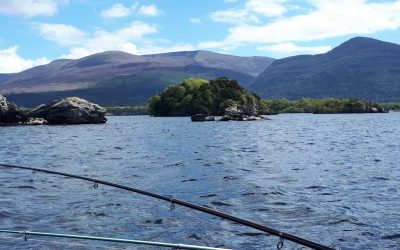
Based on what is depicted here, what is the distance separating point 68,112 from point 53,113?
5.43 meters

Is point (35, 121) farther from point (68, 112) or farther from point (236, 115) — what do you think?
point (236, 115)

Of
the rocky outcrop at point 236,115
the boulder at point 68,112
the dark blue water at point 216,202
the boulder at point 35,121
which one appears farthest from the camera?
the rocky outcrop at point 236,115

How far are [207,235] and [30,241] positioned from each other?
5724mm

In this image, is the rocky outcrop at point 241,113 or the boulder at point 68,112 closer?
the boulder at point 68,112

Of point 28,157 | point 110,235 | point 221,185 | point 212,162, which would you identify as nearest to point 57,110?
point 28,157

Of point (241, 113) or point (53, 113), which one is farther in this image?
point (241, 113)

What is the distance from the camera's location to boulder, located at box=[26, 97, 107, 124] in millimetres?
138750

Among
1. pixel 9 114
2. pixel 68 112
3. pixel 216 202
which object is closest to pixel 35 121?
pixel 9 114

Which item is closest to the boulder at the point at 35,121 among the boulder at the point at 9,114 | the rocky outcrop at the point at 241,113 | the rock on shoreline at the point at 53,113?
the rock on shoreline at the point at 53,113

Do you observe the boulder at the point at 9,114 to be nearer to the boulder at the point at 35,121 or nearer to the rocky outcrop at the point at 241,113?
the boulder at the point at 35,121

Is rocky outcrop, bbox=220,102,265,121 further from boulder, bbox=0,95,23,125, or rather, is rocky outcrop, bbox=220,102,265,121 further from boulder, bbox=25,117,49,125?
boulder, bbox=0,95,23,125

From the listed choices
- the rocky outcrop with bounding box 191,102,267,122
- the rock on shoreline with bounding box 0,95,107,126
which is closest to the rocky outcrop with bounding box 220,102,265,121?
the rocky outcrop with bounding box 191,102,267,122

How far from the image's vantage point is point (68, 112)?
456 feet

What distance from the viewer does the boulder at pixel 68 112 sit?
139 metres
